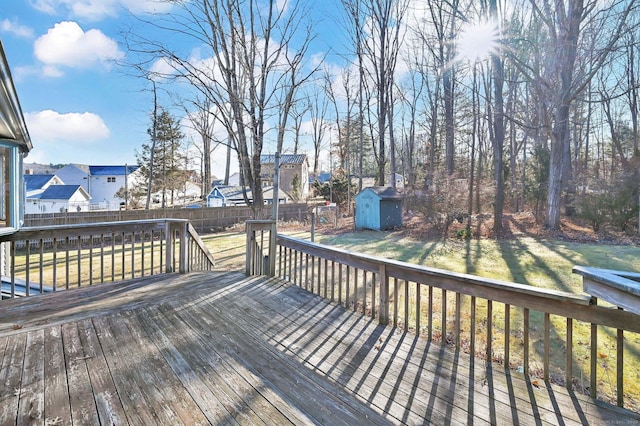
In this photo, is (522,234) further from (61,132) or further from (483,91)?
(61,132)

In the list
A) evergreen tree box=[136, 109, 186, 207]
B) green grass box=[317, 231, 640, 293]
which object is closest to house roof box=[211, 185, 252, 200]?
evergreen tree box=[136, 109, 186, 207]

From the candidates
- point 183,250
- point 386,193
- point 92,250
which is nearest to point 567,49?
point 386,193

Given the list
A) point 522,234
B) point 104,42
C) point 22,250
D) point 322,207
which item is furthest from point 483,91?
point 22,250

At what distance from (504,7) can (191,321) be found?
1487 cm

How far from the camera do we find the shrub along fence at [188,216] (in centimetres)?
1155

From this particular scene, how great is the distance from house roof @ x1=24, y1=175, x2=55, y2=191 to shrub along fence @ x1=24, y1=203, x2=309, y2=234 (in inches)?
850

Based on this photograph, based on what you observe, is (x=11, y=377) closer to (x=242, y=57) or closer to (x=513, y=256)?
(x=242, y=57)

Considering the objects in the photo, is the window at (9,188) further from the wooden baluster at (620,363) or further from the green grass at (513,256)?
the green grass at (513,256)

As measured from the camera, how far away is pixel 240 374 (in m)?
2.14

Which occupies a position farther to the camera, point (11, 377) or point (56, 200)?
point (56, 200)

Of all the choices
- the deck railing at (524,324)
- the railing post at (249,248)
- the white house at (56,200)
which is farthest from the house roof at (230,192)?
the deck railing at (524,324)

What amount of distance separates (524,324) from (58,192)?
3469 cm

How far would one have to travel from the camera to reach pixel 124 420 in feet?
5.41

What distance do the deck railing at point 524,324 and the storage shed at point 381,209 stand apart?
834 centimetres
